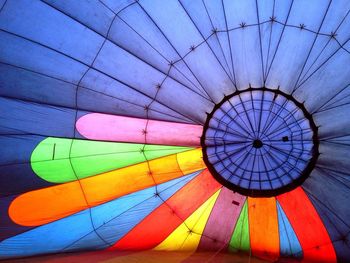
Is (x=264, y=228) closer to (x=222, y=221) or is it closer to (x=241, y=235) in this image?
(x=241, y=235)

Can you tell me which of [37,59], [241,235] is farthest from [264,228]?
[37,59]

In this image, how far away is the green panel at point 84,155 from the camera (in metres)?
4.84

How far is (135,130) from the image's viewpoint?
4711mm

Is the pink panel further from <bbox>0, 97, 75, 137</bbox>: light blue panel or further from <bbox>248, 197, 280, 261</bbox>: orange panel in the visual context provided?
<bbox>248, 197, 280, 261</bbox>: orange panel

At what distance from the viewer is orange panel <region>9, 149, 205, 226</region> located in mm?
5008

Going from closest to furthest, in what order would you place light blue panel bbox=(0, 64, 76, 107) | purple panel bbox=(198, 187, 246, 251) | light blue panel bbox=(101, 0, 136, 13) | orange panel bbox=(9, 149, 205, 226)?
light blue panel bbox=(101, 0, 136, 13)
light blue panel bbox=(0, 64, 76, 107)
orange panel bbox=(9, 149, 205, 226)
purple panel bbox=(198, 187, 246, 251)

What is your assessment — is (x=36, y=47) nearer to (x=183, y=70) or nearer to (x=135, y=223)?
(x=183, y=70)

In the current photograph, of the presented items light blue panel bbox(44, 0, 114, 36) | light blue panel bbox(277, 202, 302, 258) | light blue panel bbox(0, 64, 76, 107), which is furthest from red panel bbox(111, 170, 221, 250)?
light blue panel bbox(44, 0, 114, 36)

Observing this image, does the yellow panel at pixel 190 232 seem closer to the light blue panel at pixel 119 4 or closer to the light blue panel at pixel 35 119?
the light blue panel at pixel 35 119

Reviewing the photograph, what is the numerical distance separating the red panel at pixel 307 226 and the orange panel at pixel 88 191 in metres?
1.39

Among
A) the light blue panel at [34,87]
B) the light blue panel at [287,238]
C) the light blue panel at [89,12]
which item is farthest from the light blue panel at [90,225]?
the light blue panel at [89,12]

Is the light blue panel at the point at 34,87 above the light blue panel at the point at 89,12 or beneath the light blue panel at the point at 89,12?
beneath

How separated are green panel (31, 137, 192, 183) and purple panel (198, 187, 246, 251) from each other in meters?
1.03

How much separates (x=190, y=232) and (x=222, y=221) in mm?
547
